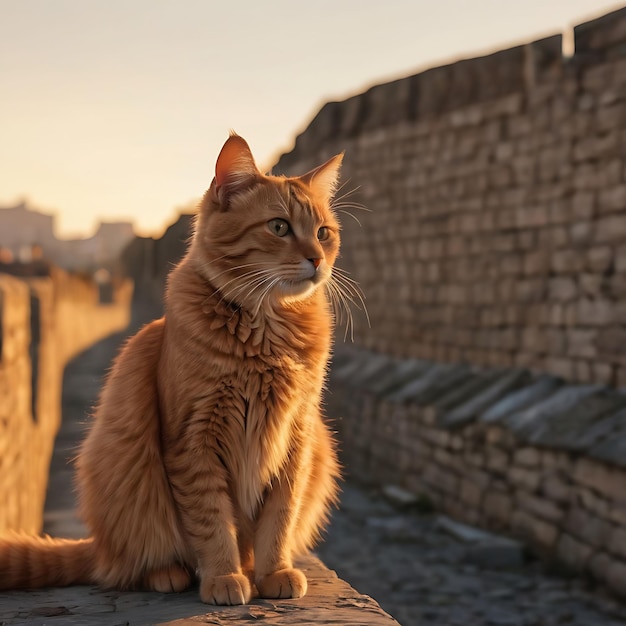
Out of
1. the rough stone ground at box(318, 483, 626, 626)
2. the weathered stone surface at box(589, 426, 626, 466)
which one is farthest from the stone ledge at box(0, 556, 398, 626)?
the weathered stone surface at box(589, 426, 626, 466)

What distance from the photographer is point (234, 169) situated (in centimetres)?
256

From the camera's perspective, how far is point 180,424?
2430 mm

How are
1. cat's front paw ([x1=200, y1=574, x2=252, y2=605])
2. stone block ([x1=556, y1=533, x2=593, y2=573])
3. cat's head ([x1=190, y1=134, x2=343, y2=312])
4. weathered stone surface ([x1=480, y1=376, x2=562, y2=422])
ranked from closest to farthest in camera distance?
cat's front paw ([x1=200, y1=574, x2=252, y2=605])
cat's head ([x1=190, y1=134, x2=343, y2=312])
stone block ([x1=556, y1=533, x2=593, y2=573])
weathered stone surface ([x1=480, y1=376, x2=562, y2=422])

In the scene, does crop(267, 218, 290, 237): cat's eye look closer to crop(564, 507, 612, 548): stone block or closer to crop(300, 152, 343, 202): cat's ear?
crop(300, 152, 343, 202): cat's ear

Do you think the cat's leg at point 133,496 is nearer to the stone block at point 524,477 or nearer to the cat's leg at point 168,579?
the cat's leg at point 168,579

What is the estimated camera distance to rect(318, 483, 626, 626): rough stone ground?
513cm

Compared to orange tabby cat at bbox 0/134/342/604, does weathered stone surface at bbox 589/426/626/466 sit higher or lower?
lower

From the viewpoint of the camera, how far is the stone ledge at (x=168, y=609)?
2.14 m

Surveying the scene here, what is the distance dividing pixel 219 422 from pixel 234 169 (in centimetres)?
82

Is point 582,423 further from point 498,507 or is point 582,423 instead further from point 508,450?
point 498,507

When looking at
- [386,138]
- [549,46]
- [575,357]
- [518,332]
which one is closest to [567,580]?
[575,357]

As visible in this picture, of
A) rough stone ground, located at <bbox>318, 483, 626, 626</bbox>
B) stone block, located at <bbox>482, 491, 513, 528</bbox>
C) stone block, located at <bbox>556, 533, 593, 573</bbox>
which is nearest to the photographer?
rough stone ground, located at <bbox>318, 483, 626, 626</bbox>

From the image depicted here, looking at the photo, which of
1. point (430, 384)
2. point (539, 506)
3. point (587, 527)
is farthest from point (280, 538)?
point (430, 384)

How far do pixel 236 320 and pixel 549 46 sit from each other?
5.88 meters
